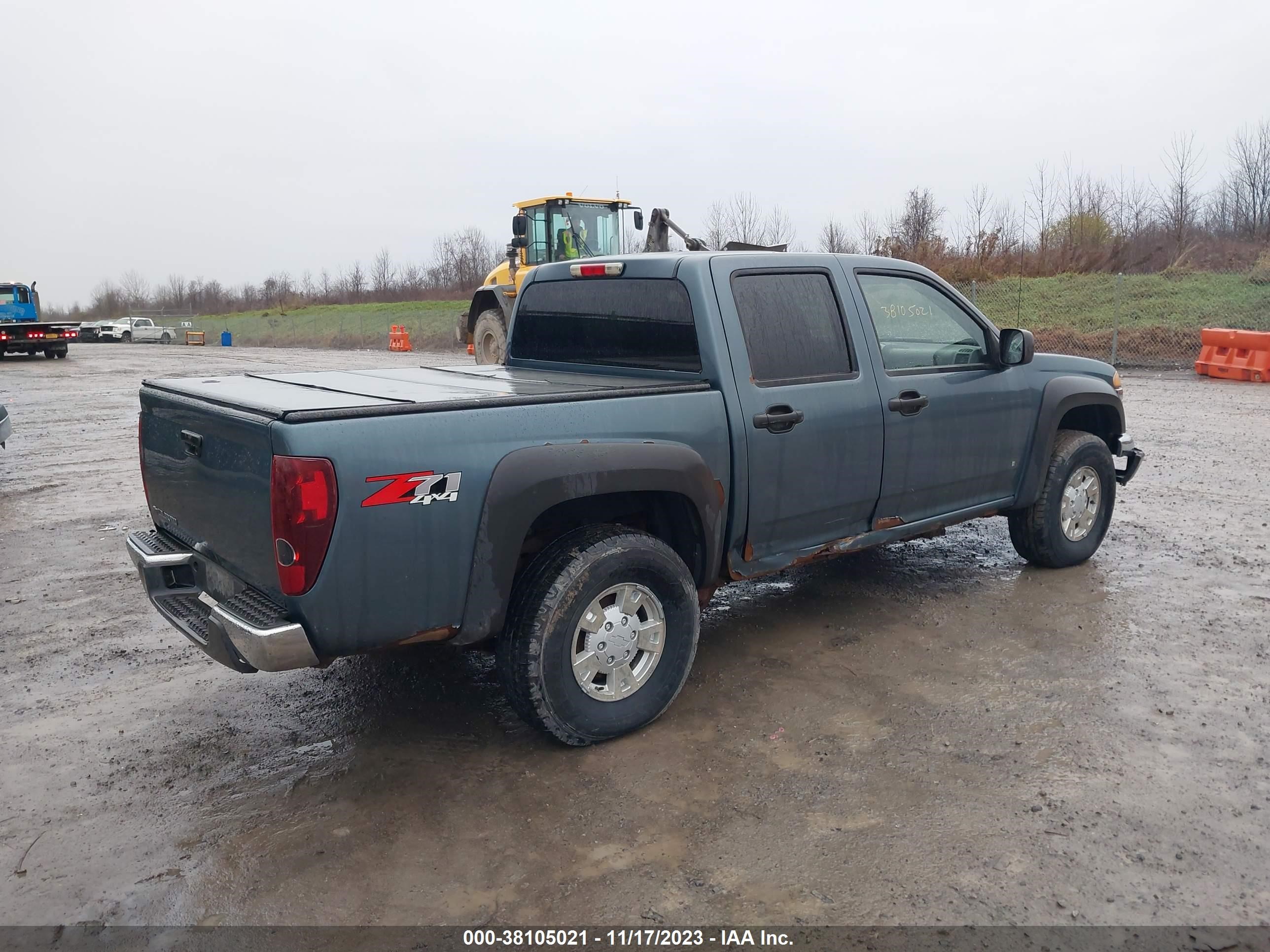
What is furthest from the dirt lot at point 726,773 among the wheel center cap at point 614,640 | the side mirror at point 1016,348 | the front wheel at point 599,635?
the side mirror at point 1016,348

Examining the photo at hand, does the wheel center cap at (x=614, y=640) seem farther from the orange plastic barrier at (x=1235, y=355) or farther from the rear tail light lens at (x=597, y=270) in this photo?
the orange plastic barrier at (x=1235, y=355)

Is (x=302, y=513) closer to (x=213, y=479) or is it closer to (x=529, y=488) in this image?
(x=213, y=479)

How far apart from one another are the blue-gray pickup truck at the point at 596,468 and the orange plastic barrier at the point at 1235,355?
1397cm

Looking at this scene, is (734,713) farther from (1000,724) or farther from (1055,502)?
(1055,502)

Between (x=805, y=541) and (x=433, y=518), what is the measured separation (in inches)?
77.4

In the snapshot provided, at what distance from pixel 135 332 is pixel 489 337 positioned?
44.0m

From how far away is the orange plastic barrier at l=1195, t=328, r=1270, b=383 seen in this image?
1688 centimetres

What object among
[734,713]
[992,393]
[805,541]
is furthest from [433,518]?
[992,393]

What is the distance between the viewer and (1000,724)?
13.1 ft

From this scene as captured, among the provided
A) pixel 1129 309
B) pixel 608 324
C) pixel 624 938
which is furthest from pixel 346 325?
pixel 624 938

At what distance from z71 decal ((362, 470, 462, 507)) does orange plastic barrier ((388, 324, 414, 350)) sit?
36.3 meters

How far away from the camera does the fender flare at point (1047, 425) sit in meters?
5.63

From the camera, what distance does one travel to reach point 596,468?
3648 millimetres

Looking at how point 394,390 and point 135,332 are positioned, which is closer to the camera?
point 394,390
